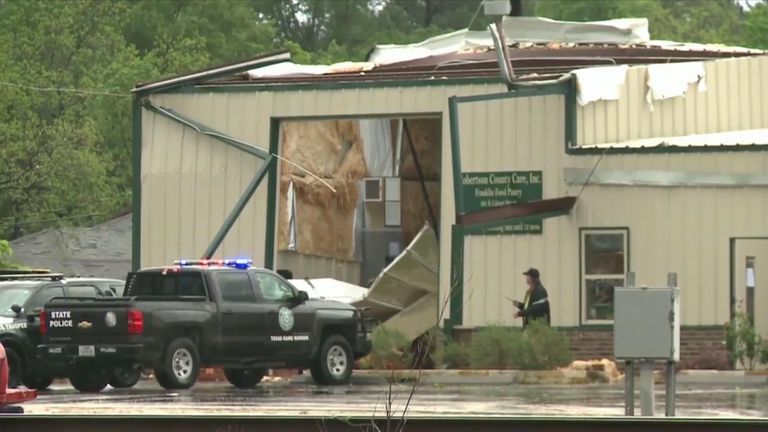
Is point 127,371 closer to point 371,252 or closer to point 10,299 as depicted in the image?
point 10,299

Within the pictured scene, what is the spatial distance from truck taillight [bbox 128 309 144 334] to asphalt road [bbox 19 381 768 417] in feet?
2.77

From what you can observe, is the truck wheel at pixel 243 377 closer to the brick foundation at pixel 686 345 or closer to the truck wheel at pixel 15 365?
the truck wheel at pixel 15 365

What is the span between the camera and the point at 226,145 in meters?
36.7

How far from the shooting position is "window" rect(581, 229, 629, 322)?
32.5m

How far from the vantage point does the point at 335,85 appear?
117 feet

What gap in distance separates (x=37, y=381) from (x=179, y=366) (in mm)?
2586

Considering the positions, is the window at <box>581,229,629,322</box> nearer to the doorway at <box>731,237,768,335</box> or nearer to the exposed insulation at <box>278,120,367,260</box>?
the doorway at <box>731,237,768,335</box>

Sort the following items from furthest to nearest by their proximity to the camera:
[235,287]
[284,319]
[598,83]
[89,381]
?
[598,83] < [284,319] < [235,287] < [89,381]

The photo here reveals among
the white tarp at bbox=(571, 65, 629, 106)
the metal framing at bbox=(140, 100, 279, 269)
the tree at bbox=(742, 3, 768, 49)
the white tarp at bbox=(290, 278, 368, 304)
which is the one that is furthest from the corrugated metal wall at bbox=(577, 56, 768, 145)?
the tree at bbox=(742, 3, 768, 49)

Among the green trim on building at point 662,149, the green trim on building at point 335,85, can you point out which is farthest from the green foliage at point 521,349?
the green trim on building at point 335,85

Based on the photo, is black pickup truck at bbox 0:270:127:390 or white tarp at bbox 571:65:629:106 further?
white tarp at bbox 571:65:629:106

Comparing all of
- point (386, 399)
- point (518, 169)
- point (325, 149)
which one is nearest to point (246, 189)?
point (325, 149)

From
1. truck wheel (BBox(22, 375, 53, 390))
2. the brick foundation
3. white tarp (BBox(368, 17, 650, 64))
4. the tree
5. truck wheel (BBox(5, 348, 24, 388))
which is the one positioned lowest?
truck wheel (BBox(22, 375, 53, 390))

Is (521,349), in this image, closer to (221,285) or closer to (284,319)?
(284,319)
